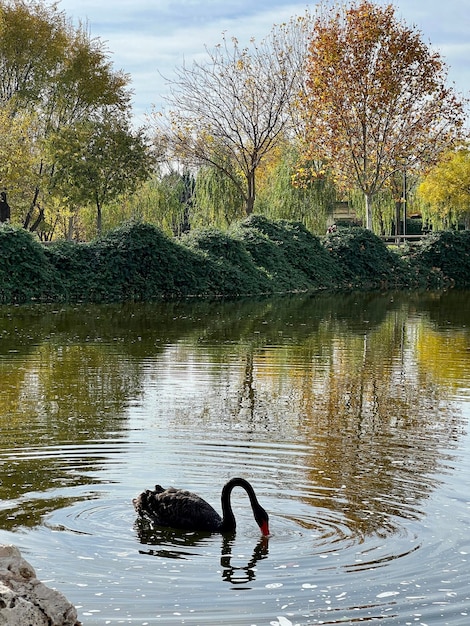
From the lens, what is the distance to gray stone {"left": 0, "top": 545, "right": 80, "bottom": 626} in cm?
406

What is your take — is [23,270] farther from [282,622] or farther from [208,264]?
[282,622]

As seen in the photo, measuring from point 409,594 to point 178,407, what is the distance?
241 inches

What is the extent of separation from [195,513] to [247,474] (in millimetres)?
1580

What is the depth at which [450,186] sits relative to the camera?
2079 inches

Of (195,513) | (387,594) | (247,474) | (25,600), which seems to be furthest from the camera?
(247,474)

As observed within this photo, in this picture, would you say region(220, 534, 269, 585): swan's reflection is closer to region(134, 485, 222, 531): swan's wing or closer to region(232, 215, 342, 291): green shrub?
region(134, 485, 222, 531): swan's wing

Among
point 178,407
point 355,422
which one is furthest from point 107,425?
point 355,422

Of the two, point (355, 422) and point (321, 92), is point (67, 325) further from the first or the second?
point (321, 92)

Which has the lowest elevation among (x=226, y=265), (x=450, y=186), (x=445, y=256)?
(x=226, y=265)

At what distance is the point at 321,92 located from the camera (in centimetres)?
4141

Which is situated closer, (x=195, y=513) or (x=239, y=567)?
(x=239, y=567)

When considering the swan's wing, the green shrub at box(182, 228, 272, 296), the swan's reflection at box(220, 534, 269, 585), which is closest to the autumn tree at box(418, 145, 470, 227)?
the green shrub at box(182, 228, 272, 296)

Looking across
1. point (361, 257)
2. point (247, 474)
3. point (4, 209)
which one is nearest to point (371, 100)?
point (361, 257)

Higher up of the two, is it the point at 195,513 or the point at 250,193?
the point at 250,193
